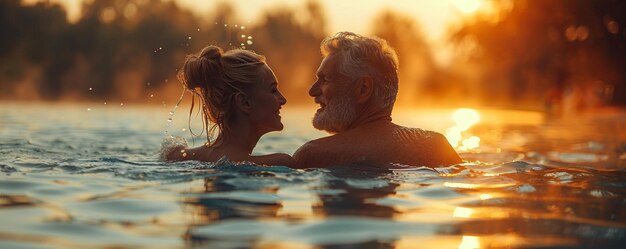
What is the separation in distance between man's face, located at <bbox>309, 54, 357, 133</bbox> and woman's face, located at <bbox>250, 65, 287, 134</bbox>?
1.06 ft

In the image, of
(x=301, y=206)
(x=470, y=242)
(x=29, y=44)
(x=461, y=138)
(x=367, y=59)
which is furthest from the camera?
(x=29, y=44)

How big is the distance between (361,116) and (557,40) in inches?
1104

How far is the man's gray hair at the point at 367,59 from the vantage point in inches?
259

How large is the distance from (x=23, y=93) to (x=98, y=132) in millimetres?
45076

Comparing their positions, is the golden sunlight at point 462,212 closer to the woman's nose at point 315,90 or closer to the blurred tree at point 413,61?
the woman's nose at point 315,90

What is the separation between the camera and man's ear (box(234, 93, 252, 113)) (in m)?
6.73

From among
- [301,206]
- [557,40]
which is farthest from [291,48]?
[301,206]

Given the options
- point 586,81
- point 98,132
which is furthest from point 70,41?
point 98,132

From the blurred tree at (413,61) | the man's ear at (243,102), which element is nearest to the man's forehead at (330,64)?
the man's ear at (243,102)

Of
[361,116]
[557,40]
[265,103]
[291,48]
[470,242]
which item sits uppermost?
[291,48]

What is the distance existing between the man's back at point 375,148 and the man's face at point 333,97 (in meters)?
0.20

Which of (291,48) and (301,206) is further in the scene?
(291,48)

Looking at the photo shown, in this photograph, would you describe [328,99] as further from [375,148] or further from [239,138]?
[239,138]

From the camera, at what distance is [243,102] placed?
6.75 m
